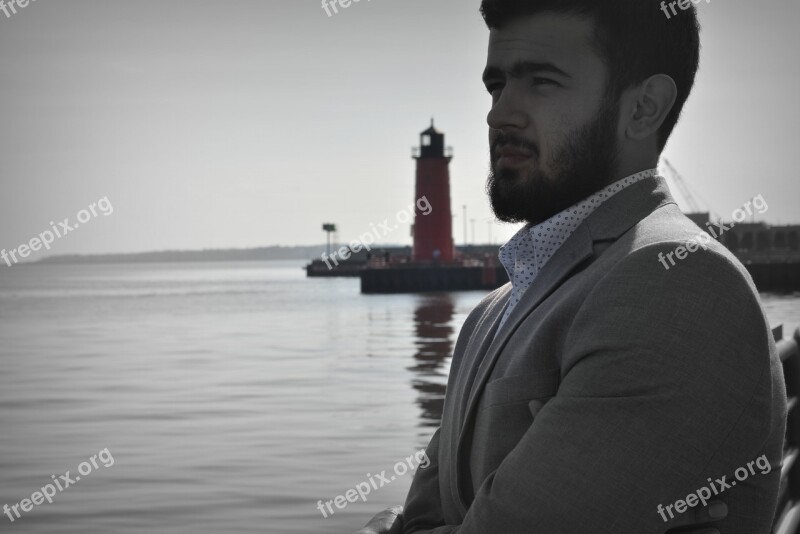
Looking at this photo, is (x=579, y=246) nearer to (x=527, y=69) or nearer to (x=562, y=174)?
(x=562, y=174)

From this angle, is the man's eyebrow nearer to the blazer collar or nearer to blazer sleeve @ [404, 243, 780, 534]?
the blazer collar

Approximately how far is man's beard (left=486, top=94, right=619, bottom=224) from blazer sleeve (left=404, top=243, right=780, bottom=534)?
1.06 ft

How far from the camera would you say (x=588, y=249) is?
1.73 meters

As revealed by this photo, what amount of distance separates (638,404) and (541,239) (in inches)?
19.9

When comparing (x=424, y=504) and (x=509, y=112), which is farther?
(x=424, y=504)

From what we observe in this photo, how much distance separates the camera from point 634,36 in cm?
172

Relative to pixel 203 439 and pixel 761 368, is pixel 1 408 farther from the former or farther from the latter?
pixel 761 368

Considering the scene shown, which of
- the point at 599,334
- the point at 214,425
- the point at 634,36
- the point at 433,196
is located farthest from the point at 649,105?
the point at 433,196

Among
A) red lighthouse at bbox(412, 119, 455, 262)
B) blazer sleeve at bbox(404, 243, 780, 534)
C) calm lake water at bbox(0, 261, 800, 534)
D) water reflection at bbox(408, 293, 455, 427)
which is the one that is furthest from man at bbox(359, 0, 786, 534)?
red lighthouse at bbox(412, 119, 455, 262)

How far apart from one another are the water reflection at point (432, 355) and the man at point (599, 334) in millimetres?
11862

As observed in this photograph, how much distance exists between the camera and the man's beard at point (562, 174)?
176 cm

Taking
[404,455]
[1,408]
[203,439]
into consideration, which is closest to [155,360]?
[1,408]

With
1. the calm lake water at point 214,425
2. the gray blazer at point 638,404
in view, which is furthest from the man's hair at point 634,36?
the calm lake water at point 214,425

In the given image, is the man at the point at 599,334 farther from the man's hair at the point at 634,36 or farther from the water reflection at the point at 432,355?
the water reflection at the point at 432,355
